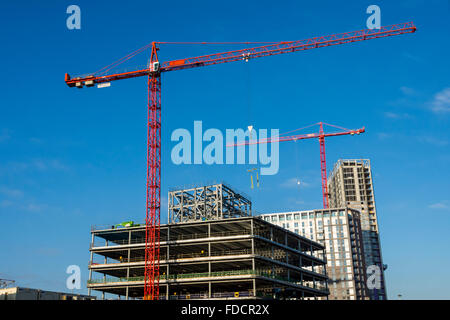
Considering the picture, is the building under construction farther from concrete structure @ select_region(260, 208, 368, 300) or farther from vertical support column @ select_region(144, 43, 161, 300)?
concrete structure @ select_region(260, 208, 368, 300)

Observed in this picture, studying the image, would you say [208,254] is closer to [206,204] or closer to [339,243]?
[206,204]

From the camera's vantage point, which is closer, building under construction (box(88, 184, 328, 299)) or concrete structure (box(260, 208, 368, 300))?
building under construction (box(88, 184, 328, 299))

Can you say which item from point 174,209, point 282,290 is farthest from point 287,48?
point 282,290

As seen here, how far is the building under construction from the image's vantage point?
95.4 meters

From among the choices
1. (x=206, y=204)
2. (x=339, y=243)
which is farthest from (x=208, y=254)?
(x=339, y=243)

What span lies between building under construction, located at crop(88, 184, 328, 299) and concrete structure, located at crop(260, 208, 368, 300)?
208 ft

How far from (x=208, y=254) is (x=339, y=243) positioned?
95804 millimetres

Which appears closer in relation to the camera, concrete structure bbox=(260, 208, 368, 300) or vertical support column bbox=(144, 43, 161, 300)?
vertical support column bbox=(144, 43, 161, 300)

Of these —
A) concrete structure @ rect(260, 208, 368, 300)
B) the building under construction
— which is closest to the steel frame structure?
the building under construction

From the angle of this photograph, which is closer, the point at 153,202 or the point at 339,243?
the point at 153,202

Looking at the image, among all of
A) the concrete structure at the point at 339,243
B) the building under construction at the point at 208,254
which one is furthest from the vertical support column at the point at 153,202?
the concrete structure at the point at 339,243

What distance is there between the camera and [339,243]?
602 ft
